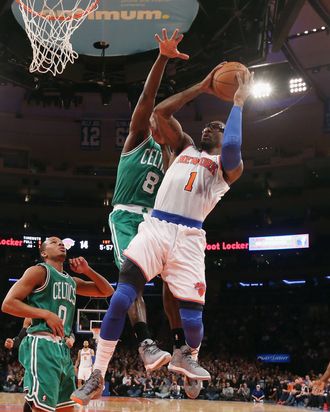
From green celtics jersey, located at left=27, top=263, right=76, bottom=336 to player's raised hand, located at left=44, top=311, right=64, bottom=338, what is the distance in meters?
0.18

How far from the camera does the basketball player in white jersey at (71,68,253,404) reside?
4258 millimetres

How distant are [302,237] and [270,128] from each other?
525 centimetres

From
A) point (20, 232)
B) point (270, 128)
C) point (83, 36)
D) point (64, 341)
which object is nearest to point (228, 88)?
point (64, 341)

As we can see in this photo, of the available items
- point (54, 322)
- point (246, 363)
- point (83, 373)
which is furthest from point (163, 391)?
point (54, 322)

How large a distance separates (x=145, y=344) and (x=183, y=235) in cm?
81

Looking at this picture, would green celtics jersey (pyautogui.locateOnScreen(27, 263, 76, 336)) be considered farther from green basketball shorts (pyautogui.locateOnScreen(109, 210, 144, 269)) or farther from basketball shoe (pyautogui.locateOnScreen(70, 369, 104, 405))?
basketball shoe (pyautogui.locateOnScreen(70, 369, 104, 405))

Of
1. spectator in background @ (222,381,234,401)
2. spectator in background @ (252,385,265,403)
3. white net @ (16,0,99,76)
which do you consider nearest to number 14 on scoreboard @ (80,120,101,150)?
spectator in background @ (222,381,234,401)

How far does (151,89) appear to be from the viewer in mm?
4715

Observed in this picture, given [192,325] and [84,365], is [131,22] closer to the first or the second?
[84,365]

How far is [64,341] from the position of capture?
548cm

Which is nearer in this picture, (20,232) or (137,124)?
(137,124)

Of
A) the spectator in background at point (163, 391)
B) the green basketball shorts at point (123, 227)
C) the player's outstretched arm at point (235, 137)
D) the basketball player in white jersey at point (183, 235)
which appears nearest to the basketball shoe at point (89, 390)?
the basketball player in white jersey at point (183, 235)

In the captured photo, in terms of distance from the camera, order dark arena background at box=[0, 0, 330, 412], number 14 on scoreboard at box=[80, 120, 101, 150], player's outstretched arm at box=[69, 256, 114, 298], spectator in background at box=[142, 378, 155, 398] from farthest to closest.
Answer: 1. number 14 on scoreboard at box=[80, 120, 101, 150]
2. dark arena background at box=[0, 0, 330, 412]
3. spectator in background at box=[142, 378, 155, 398]
4. player's outstretched arm at box=[69, 256, 114, 298]

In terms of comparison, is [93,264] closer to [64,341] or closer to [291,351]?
[291,351]
